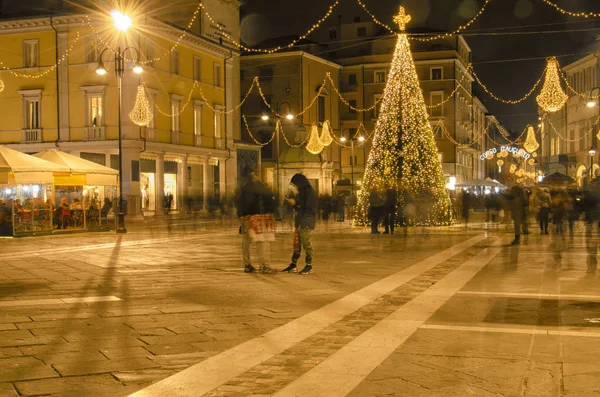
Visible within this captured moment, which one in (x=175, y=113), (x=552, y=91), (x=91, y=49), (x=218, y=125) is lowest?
(x=552, y=91)

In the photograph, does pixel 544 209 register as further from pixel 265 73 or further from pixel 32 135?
pixel 265 73

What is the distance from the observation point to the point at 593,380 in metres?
5.18

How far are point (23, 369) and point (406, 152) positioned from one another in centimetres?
2062

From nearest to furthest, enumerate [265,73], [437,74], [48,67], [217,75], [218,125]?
[48,67]
[217,75]
[218,125]
[265,73]
[437,74]

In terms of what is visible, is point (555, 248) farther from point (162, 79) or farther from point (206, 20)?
point (206, 20)

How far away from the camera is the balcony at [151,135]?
38.0m

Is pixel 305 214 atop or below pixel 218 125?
below

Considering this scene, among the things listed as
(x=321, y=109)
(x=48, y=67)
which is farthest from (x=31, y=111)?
(x=321, y=109)

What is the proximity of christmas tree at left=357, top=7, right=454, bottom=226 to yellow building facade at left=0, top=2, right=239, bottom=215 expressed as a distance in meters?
13.0

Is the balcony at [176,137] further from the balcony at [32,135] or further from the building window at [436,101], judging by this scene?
the building window at [436,101]

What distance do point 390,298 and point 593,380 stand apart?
4207 mm

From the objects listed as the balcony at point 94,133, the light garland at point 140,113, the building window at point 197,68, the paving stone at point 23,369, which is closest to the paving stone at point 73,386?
the paving stone at point 23,369

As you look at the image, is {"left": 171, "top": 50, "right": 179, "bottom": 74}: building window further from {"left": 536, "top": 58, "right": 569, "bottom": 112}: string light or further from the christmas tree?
{"left": 536, "top": 58, "right": 569, "bottom": 112}: string light

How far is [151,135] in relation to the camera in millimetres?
38344
